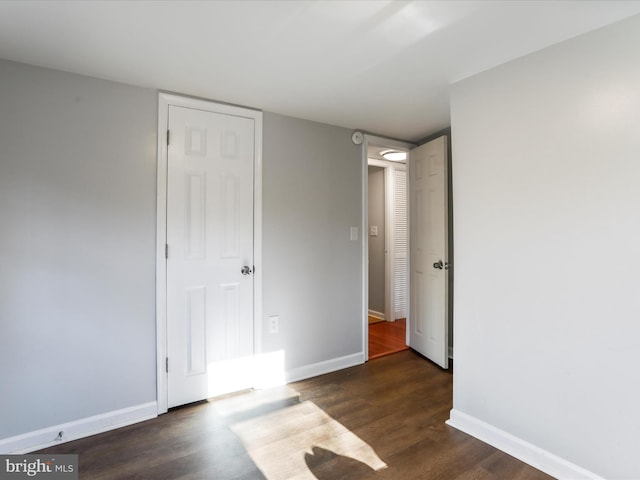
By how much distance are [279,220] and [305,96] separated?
0.94m

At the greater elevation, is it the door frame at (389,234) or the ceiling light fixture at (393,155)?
the ceiling light fixture at (393,155)

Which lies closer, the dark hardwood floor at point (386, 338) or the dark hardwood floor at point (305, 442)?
the dark hardwood floor at point (305, 442)

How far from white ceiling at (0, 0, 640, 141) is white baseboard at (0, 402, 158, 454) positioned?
6.78ft

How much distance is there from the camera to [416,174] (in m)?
3.38

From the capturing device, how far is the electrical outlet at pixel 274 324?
2.75 m

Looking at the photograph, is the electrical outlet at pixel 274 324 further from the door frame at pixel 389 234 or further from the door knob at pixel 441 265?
the door frame at pixel 389 234

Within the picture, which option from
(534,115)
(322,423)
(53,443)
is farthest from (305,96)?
(53,443)

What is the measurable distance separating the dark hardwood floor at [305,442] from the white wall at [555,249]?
0.30 metres

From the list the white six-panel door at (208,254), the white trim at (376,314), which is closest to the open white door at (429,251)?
the white trim at (376,314)

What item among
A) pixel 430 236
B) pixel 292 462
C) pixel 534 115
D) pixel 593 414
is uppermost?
pixel 534 115

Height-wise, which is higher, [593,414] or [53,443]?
[593,414]

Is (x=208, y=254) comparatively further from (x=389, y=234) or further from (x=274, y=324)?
(x=389, y=234)

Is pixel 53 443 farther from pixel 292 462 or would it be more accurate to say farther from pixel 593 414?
pixel 593 414

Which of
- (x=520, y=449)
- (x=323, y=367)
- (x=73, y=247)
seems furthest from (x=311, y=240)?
(x=520, y=449)
